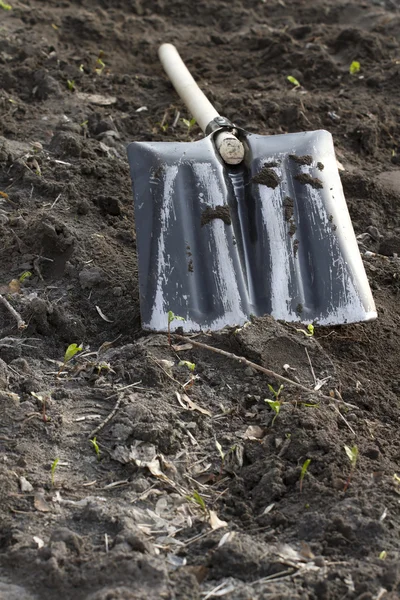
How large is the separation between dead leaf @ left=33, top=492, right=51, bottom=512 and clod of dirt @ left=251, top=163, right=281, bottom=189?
1657 millimetres

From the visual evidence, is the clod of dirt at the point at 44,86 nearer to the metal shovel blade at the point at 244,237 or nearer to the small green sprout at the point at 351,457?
the metal shovel blade at the point at 244,237

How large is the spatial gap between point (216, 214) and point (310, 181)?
1.42 feet

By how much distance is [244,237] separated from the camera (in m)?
3.31

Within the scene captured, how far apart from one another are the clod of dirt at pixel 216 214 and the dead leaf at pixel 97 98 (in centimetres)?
176

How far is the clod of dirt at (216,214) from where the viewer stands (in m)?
3.25

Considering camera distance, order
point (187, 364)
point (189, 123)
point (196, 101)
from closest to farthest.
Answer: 1. point (187, 364)
2. point (196, 101)
3. point (189, 123)

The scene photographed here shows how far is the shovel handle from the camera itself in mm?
3439

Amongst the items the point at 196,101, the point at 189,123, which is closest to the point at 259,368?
the point at 196,101

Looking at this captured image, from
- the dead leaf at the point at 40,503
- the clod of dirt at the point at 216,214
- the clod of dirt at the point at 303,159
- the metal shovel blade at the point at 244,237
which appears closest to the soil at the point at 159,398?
the dead leaf at the point at 40,503

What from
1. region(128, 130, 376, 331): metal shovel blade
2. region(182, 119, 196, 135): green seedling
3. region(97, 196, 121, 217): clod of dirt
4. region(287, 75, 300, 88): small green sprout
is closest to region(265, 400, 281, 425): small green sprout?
region(128, 130, 376, 331): metal shovel blade

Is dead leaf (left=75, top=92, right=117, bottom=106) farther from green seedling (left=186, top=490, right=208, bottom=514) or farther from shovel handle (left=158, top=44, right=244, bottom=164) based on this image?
green seedling (left=186, top=490, right=208, bottom=514)

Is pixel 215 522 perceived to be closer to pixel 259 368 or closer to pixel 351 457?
pixel 351 457

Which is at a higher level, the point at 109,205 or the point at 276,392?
the point at 109,205

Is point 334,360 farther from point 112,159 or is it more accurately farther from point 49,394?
point 112,159
